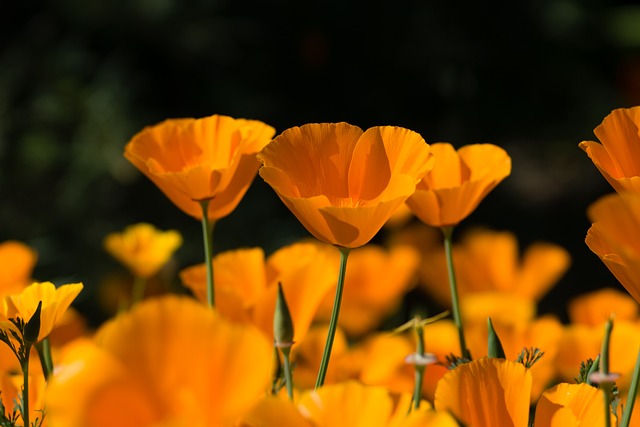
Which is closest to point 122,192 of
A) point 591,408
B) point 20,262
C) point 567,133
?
point 567,133

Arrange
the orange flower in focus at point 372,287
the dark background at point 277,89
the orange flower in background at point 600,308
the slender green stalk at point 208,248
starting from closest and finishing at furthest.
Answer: the slender green stalk at point 208,248 → the orange flower in background at point 600,308 → the orange flower in focus at point 372,287 → the dark background at point 277,89

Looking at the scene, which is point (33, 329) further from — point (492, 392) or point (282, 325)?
point (492, 392)

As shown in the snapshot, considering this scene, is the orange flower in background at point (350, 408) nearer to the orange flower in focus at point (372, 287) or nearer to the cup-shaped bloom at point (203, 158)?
the cup-shaped bloom at point (203, 158)

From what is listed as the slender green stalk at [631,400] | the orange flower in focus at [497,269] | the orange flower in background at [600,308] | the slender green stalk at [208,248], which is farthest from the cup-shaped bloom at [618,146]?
the orange flower in focus at [497,269]

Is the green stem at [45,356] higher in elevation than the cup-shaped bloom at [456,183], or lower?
lower

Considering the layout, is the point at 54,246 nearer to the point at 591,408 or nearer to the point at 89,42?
the point at 89,42

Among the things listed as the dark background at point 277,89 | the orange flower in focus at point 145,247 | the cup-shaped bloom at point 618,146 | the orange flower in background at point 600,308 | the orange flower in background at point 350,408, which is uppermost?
the cup-shaped bloom at point 618,146

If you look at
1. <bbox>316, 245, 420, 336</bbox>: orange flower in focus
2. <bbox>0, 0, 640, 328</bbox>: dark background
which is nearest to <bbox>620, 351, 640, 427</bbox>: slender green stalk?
<bbox>316, 245, 420, 336</bbox>: orange flower in focus
